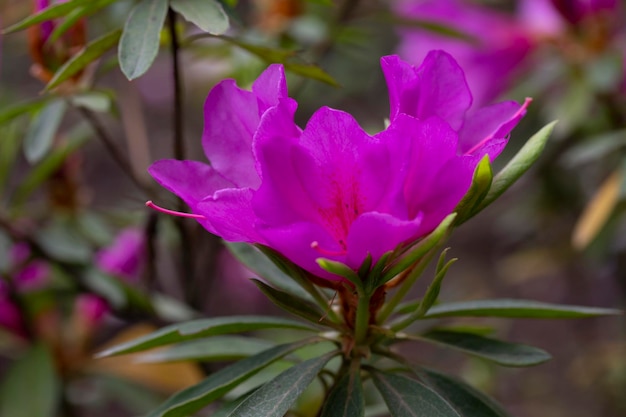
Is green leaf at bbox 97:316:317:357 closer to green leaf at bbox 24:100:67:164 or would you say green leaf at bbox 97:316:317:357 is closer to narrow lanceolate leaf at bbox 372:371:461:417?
narrow lanceolate leaf at bbox 372:371:461:417

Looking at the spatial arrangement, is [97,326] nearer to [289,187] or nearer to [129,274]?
[129,274]

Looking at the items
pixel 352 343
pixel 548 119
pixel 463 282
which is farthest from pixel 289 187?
pixel 463 282

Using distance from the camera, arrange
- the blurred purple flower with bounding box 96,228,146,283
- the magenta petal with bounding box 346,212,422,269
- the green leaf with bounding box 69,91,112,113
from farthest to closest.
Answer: the blurred purple flower with bounding box 96,228,146,283, the green leaf with bounding box 69,91,112,113, the magenta petal with bounding box 346,212,422,269

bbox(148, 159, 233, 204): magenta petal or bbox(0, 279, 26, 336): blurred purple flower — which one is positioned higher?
bbox(148, 159, 233, 204): magenta petal

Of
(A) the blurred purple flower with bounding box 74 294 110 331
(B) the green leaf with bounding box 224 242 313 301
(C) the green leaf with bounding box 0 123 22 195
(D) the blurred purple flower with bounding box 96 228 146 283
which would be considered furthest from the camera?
(A) the blurred purple flower with bounding box 74 294 110 331

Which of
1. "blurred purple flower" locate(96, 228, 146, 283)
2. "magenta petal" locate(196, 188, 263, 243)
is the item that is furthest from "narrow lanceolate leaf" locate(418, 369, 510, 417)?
"blurred purple flower" locate(96, 228, 146, 283)

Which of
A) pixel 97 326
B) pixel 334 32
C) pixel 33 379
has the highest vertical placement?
pixel 334 32
